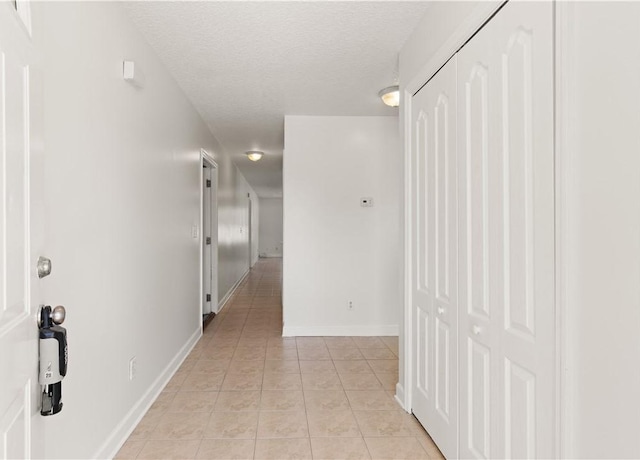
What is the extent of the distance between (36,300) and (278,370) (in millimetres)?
2573

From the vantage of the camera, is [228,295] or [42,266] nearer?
[42,266]

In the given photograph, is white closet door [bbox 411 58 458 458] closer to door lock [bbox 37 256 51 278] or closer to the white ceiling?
the white ceiling

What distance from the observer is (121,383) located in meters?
2.28

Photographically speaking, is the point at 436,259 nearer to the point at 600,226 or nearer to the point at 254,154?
the point at 600,226

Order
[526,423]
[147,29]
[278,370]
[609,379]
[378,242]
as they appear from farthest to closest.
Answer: [378,242], [278,370], [147,29], [526,423], [609,379]

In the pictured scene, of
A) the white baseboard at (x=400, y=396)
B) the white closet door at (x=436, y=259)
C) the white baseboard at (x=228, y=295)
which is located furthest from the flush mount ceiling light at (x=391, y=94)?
the white baseboard at (x=228, y=295)

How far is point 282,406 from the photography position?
2.75 metres

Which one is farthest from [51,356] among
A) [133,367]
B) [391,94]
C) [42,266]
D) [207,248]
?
[207,248]

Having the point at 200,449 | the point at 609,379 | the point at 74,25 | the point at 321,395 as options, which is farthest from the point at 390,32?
the point at 200,449

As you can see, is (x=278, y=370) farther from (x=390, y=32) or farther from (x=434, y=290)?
(x=390, y=32)

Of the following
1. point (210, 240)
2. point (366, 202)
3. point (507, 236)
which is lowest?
point (210, 240)

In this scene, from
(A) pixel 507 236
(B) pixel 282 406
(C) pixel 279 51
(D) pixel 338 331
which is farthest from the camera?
(D) pixel 338 331

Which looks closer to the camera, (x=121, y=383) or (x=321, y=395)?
(x=121, y=383)

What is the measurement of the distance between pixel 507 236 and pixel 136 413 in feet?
7.72
